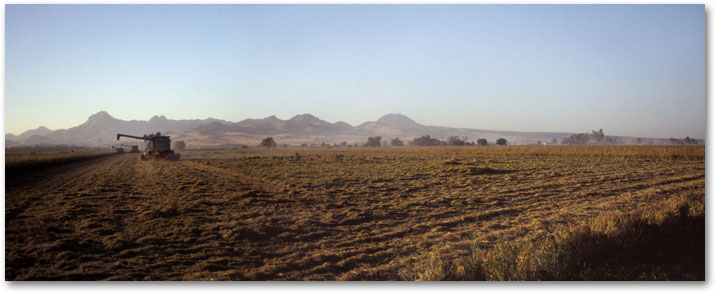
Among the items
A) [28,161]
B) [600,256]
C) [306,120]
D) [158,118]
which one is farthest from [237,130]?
[600,256]

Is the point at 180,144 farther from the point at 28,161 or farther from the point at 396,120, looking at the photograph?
the point at 396,120

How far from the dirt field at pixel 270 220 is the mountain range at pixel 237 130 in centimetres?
68

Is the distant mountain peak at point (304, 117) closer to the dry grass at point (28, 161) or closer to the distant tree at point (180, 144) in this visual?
the dry grass at point (28, 161)

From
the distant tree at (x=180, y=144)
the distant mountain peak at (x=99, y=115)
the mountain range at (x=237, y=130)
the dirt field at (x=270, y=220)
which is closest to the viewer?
the dirt field at (x=270, y=220)

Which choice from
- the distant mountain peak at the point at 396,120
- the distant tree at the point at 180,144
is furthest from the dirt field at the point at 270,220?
the distant tree at the point at 180,144

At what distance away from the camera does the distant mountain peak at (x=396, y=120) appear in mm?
7203

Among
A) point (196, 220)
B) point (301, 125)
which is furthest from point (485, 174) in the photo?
point (196, 220)

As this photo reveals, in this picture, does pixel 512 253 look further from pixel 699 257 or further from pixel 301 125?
pixel 301 125

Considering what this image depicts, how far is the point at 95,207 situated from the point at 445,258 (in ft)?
17.6

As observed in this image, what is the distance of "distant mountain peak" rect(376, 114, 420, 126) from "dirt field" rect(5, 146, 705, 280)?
A: 1.61m

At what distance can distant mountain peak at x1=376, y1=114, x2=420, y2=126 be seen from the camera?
23.6 feet

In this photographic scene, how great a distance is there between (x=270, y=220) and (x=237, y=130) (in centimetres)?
311

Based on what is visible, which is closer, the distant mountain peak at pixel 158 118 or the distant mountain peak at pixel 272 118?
the distant mountain peak at pixel 158 118

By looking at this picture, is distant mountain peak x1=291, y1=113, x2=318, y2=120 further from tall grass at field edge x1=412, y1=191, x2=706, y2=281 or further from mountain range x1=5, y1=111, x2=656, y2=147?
tall grass at field edge x1=412, y1=191, x2=706, y2=281
